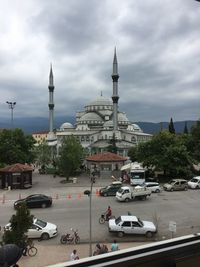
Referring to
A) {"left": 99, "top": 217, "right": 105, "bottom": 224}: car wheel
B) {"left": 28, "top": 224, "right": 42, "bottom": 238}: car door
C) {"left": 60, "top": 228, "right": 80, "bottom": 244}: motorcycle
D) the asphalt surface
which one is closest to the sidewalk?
the asphalt surface

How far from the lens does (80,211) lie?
70.9 feet

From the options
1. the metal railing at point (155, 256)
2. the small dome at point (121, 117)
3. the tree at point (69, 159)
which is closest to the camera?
the metal railing at point (155, 256)

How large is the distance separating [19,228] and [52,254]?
1677 millimetres

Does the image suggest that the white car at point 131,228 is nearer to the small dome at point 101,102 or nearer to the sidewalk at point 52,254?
the sidewalk at point 52,254

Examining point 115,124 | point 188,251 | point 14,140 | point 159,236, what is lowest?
point 159,236

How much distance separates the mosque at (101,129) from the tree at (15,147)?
59.9ft

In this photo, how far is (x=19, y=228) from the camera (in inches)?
507

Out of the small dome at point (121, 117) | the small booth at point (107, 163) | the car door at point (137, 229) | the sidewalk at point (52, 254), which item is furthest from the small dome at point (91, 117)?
the sidewalk at point (52, 254)

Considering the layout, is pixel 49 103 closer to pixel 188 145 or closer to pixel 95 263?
pixel 188 145

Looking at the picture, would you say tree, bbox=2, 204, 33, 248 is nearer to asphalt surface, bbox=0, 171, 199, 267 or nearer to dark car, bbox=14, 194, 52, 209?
asphalt surface, bbox=0, 171, 199, 267

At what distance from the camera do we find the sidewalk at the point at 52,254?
1251 centimetres

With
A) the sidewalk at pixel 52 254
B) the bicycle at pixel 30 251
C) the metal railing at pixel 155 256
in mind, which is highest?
the metal railing at pixel 155 256

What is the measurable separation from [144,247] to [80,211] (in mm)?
19478

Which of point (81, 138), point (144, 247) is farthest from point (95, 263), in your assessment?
point (81, 138)
